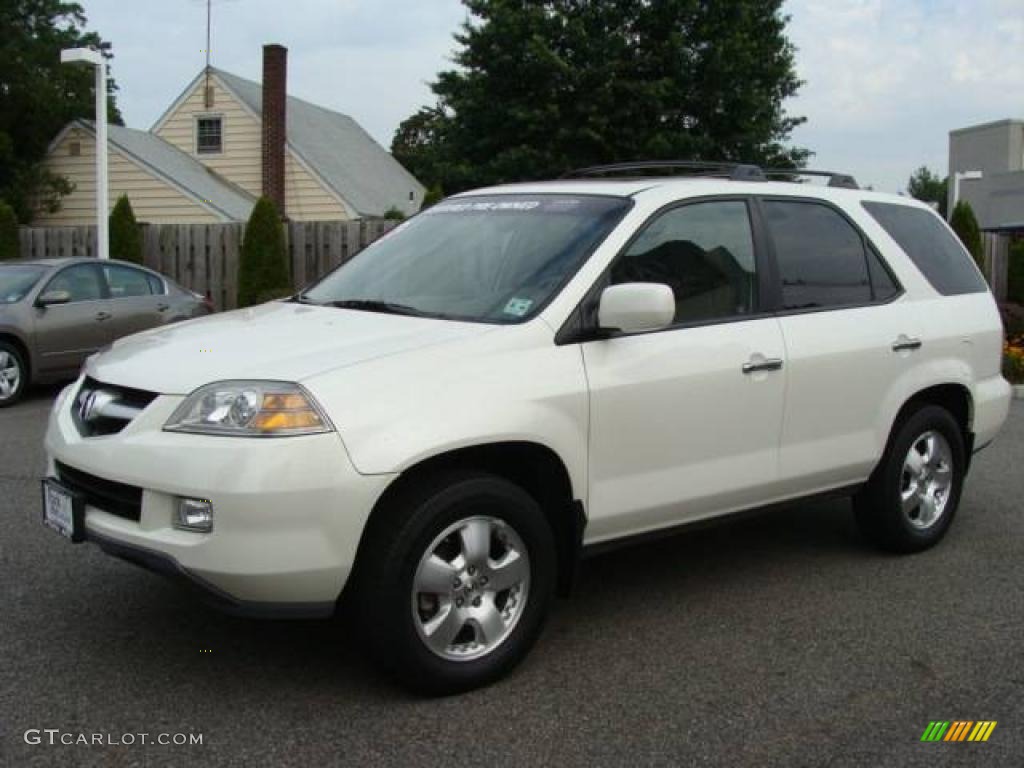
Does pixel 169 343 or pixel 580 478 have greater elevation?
pixel 169 343

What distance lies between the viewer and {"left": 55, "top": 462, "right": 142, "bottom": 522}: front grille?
3.61 meters

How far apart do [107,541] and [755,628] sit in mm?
2515

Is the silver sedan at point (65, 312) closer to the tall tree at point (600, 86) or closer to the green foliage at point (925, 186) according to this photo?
the tall tree at point (600, 86)

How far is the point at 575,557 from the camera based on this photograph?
13.5 feet

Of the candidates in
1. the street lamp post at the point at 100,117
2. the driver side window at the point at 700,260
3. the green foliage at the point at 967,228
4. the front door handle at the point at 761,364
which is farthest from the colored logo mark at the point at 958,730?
the green foliage at the point at 967,228

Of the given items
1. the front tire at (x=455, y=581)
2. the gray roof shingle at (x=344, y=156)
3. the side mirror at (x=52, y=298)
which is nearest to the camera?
the front tire at (x=455, y=581)

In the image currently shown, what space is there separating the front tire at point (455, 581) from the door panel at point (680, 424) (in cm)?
38

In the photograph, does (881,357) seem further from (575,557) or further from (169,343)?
(169,343)

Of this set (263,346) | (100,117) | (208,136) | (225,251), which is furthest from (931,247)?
(208,136)

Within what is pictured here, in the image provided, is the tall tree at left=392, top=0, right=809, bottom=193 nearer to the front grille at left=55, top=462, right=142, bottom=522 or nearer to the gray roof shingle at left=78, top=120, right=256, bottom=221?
the gray roof shingle at left=78, top=120, right=256, bottom=221

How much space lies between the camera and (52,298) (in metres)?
10.8

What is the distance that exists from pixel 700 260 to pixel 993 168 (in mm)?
55179

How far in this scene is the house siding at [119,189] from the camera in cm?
2720

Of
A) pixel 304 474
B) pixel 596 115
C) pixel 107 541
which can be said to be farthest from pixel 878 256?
pixel 596 115
